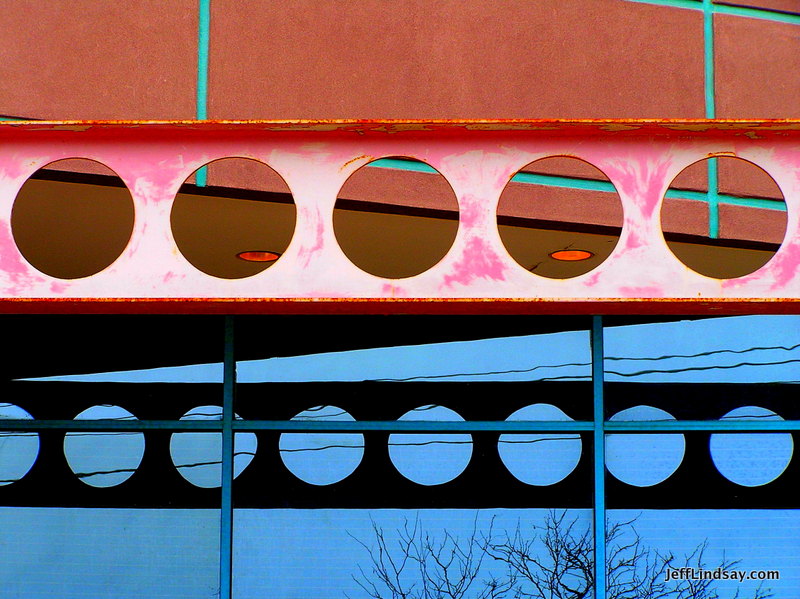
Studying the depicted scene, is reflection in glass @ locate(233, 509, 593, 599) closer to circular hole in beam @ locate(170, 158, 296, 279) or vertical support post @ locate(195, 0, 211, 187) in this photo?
circular hole in beam @ locate(170, 158, 296, 279)

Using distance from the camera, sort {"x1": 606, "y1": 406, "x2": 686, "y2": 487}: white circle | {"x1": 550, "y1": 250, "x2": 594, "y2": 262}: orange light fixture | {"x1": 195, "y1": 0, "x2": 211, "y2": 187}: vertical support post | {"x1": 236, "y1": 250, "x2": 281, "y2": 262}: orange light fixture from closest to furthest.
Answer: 1. {"x1": 195, "y1": 0, "x2": 211, "y2": 187}: vertical support post
2. {"x1": 606, "y1": 406, "x2": 686, "y2": 487}: white circle
3. {"x1": 550, "y1": 250, "x2": 594, "y2": 262}: orange light fixture
4. {"x1": 236, "y1": 250, "x2": 281, "y2": 262}: orange light fixture

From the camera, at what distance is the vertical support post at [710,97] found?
21.9 feet

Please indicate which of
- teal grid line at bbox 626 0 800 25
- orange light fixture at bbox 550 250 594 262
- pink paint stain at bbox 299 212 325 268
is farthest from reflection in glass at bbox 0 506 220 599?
teal grid line at bbox 626 0 800 25

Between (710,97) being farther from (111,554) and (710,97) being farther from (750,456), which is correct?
(111,554)

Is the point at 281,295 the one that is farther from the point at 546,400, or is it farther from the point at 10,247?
the point at 546,400

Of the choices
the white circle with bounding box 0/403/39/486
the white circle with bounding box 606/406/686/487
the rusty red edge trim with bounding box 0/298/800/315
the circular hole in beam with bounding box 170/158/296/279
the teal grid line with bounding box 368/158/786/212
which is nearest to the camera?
the rusty red edge trim with bounding box 0/298/800/315

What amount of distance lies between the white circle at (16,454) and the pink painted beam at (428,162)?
2527 mm

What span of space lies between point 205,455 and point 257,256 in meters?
1.83

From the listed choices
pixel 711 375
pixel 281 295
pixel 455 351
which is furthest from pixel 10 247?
pixel 711 375

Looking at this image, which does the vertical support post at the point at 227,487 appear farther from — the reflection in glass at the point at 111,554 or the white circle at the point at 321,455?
the white circle at the point at 321,455

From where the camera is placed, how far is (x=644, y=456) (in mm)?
6715

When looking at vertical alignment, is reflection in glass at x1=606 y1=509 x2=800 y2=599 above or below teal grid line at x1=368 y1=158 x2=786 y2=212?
below

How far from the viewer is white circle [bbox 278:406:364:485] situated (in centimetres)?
673

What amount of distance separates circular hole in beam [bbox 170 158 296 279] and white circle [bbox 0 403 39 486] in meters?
1.72
